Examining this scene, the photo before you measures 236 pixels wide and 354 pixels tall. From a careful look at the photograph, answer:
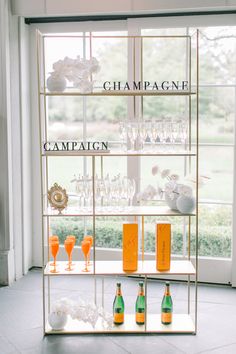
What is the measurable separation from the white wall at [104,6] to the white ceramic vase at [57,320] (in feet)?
7.74

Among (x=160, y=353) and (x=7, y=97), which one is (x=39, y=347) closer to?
(x=160, y=353)

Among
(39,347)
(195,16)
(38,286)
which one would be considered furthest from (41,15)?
(39,347)

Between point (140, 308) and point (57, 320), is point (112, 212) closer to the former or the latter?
point (140, 308)

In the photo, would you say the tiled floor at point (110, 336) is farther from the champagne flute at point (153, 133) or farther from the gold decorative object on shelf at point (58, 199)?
the champagne flute at point (153, 133)

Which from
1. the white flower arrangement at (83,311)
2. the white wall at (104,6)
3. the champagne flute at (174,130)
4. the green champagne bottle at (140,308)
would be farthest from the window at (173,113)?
the white flower arrangement at (83,311)

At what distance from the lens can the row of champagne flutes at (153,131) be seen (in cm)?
350

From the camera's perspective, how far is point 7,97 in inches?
176

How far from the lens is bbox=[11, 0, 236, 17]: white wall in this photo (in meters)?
4.25

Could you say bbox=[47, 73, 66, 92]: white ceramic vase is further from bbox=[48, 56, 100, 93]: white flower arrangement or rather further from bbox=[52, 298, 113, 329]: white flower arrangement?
bbox=[52, 298, 113, 329]: white flower arrangement

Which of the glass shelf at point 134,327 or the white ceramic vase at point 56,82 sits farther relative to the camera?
the glass shelf at point 134,327

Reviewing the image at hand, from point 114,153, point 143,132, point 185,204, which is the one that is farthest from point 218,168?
point 114,153

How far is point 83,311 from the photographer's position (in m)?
3.57

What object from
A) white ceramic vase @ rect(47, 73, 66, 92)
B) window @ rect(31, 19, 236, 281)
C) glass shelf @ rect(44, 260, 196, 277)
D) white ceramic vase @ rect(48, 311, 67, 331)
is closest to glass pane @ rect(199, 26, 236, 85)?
window @ rect(31, 19, 236, 281)

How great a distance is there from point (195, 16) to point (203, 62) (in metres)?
0.43
